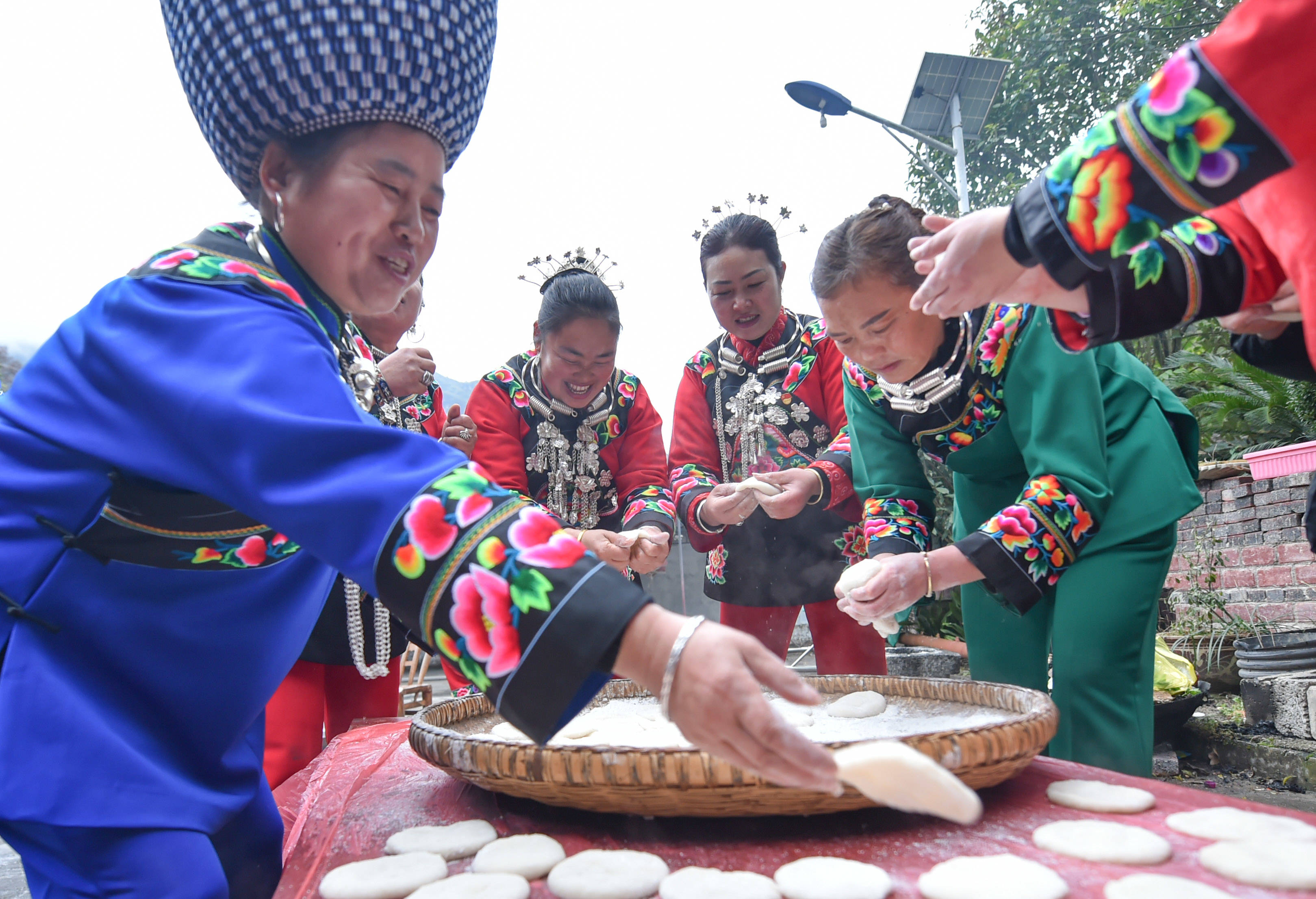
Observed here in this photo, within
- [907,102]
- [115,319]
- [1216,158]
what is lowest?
[115,319]

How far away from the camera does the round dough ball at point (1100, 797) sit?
96cm

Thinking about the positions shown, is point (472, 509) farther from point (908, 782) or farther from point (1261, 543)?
point (1261, 543)

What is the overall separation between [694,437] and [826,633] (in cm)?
88

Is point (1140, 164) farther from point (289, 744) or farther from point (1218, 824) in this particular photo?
point (289, 744)

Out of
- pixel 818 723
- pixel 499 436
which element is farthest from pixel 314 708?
pixel 818 723

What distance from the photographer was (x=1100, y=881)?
783mm

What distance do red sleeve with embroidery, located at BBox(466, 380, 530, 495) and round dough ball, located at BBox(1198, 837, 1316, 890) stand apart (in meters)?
2.46

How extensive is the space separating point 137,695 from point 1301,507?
5.47m

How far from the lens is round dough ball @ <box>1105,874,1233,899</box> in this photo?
719 millimetres

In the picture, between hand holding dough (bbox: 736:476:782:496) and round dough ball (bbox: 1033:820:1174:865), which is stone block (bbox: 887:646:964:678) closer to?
hand holding dough (bbox: 736:476:782:496)

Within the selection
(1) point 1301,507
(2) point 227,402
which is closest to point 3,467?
(2) point 227,402

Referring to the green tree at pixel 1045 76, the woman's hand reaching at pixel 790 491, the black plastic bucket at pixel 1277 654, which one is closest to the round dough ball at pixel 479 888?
the woman's hand reaching at pixel 790 491

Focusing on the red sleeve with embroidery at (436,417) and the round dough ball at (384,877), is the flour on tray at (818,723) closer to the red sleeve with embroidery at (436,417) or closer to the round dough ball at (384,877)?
the round dough ball at (384,877)

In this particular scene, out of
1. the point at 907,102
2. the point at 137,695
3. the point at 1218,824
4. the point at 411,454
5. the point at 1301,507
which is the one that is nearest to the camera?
the point at 411,454
